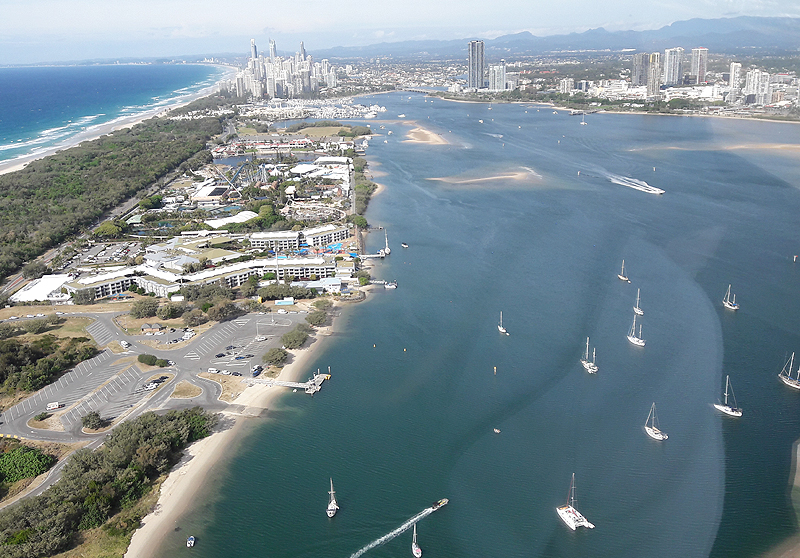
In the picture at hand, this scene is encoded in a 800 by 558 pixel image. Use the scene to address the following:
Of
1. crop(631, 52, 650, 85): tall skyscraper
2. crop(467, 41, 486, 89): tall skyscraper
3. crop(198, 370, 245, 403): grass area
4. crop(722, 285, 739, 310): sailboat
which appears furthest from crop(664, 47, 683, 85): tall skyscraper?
crop(198, 370, 245, 403): grass area

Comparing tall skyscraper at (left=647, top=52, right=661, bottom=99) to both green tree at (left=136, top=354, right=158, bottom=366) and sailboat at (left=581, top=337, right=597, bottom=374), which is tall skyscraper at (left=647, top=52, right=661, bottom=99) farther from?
green tree at (left=136, top=354, right=158, bottom=366)

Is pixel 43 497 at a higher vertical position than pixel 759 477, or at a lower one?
higher

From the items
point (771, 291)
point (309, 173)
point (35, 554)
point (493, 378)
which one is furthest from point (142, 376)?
point (309, 173)

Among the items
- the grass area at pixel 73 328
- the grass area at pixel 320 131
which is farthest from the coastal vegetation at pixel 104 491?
the grass area at pixel 320 131

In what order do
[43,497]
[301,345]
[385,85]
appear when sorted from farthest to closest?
[385,85], [301,345], [43,497]

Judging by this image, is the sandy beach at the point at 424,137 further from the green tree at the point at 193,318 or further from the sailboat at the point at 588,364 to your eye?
the sailboat at the point at 588,364

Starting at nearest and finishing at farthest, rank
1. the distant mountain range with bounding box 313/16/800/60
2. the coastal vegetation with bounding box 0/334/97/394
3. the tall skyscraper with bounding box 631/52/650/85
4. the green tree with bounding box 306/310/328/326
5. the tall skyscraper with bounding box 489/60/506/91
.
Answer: the coastal vegetation with bounding box 0/334/97/394, the green tree with bounding box 306/310/328/326, the distant mountain range with bounding box 313/16/800/60, the tall skyscraper with bounding box 631/52/650/85, the tall skyscraper with bounding box 489/60/506/91

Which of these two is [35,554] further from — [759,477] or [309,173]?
[309,173]
